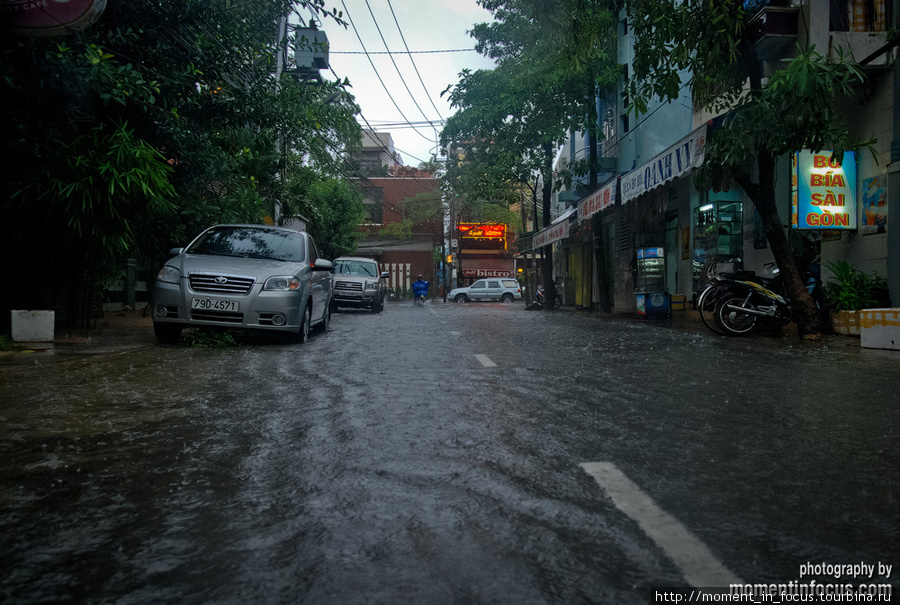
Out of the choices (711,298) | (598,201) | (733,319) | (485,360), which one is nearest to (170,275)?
(485,360)

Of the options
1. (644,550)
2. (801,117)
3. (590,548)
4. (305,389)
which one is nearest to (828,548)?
(644,550)

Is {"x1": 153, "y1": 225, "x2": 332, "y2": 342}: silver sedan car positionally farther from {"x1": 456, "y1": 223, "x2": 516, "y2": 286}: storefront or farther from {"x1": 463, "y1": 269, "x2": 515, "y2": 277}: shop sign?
{"x1": 463, "y1": 269, "x2": 515, "y2": 277}: shop sign

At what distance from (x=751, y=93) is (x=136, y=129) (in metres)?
9.22

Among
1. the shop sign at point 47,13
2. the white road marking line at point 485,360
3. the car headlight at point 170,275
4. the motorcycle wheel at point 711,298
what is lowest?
the white road marking line at point 485,360

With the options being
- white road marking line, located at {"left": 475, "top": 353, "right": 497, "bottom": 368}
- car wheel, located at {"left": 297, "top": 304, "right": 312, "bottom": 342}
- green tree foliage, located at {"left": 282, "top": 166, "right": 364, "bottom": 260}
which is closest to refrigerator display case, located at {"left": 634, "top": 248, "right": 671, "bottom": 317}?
car wheel, located at {"left": 297, "top": 304, "right": 312, "bottom": 342}

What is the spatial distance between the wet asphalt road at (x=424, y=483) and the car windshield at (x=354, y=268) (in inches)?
751

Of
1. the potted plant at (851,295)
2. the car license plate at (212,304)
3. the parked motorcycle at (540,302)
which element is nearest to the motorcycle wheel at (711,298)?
the potted plant at (851,295)

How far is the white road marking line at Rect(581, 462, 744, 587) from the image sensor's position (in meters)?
2.19

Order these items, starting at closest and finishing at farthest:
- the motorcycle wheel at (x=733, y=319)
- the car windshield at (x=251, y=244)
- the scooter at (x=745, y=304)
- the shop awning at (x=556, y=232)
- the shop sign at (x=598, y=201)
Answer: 1. the car windshield at (x=251, y=244)
2. the scooter at (x=745, y=304)
3. the motorcycle wheel at (x=733, y=319)
4. the shop sign at (x=598, y=201)
5. the shop awning at (x=556, y=232)

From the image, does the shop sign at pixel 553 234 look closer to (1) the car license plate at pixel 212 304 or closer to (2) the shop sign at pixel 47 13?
(1) the car license plate at pixel 212 304

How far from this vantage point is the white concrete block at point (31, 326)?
9.59 metres

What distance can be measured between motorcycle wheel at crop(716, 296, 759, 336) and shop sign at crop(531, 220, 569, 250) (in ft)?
41.0

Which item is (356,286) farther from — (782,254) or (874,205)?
(874,205)

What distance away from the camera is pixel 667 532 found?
2.54 meters
